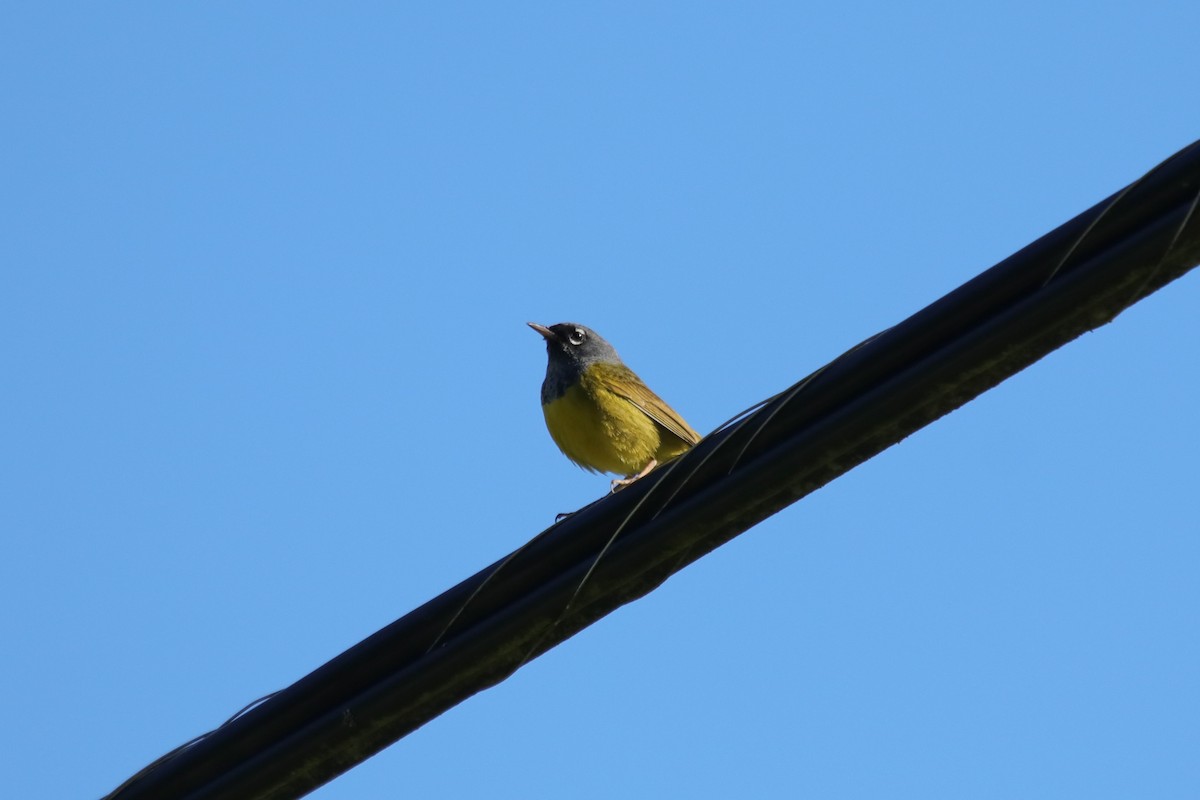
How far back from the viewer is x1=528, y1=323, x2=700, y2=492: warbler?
→ 10.2 meters

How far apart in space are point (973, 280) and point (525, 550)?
137 cm

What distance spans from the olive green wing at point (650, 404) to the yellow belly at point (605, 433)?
0.05 m

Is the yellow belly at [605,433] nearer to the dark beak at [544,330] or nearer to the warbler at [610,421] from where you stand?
the warbler at [610,421]

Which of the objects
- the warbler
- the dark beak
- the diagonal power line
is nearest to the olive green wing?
the warbler

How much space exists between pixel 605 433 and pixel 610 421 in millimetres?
94

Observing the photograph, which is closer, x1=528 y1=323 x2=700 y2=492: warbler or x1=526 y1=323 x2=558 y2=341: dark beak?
x1=528 y1=323 x2=700 y2=492: warbler

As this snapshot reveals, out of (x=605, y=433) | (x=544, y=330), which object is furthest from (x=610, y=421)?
(x=544, y=330)

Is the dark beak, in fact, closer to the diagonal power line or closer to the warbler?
the warbler

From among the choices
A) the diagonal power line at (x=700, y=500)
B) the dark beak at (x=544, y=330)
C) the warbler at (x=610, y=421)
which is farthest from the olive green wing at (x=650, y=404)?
the diagonal power line at (x=700, y=500)

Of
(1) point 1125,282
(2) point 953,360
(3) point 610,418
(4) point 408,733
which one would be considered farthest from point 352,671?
(3) point 610,418

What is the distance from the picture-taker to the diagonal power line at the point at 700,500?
3.63m

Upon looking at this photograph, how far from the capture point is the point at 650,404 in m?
10.5

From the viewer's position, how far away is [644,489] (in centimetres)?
420

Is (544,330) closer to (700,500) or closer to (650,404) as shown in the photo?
(650,404)
